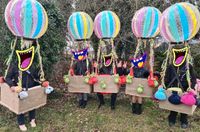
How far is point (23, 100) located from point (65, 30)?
3.14m

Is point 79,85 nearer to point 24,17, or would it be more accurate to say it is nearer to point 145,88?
point 145,88

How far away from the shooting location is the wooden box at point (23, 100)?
16.7 ft

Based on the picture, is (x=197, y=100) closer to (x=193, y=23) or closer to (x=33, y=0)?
(x=193, y=23)

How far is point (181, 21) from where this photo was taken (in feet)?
16.2

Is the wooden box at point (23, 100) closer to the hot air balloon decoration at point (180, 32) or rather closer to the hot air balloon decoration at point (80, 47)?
the hot air balloon decoration at point (80, 47)

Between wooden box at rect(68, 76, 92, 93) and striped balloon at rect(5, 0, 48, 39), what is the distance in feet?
5.54

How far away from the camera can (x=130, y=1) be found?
7973mm

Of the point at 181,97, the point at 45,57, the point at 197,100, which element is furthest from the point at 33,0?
the point at 197,100

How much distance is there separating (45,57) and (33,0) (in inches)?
69.8

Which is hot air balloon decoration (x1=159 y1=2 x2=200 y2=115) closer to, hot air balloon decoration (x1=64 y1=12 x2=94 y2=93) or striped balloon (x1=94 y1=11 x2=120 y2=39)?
striped balloon (x1=94 y1=11 x2=120 y2=39)

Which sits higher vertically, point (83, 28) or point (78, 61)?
point (83, 28)

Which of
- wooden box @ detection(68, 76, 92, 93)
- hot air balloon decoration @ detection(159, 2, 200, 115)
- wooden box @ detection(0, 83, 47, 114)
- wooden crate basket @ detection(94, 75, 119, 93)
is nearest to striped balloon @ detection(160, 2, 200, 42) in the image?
hot air balloon decoration @ detection(159, 2, 200, 115)

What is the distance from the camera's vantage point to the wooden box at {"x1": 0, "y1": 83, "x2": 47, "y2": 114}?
5090 millimetres

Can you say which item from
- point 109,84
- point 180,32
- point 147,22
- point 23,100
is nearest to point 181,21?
point 180,32
